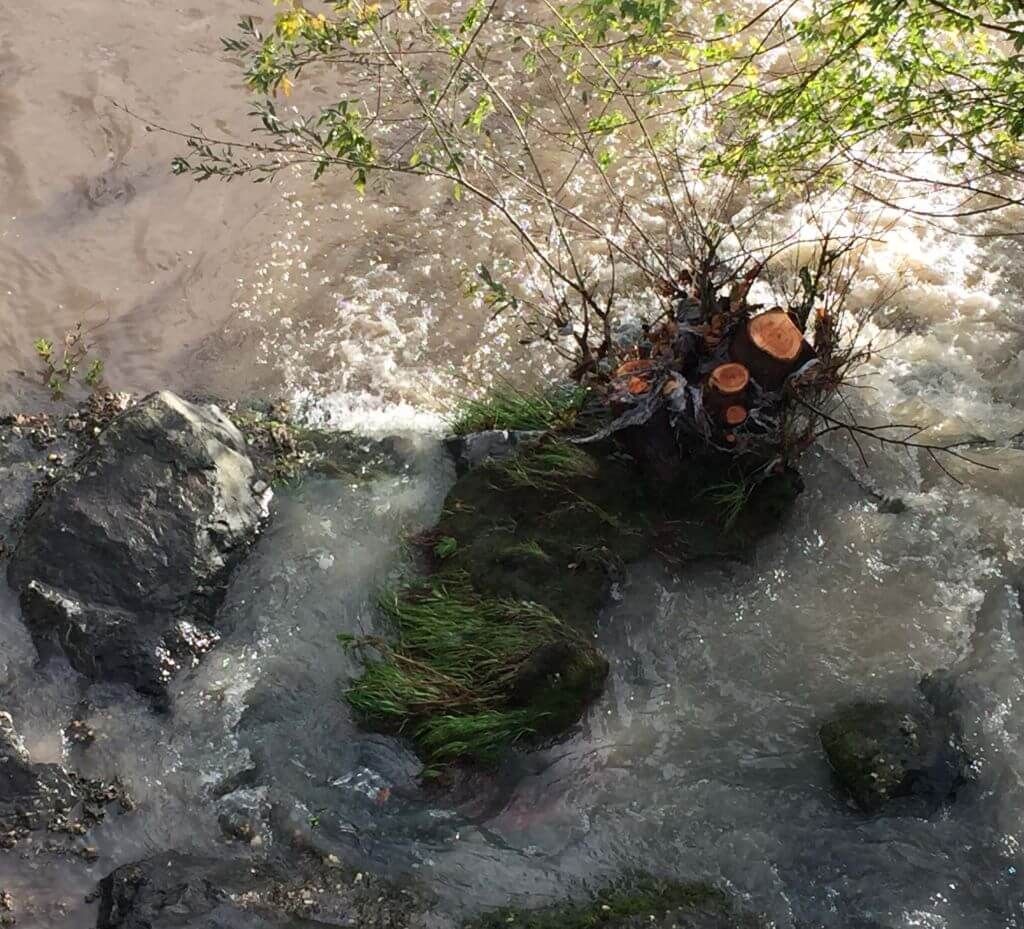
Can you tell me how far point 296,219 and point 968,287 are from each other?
4994 mm

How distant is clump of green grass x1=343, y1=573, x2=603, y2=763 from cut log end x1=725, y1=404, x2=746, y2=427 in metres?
1.42

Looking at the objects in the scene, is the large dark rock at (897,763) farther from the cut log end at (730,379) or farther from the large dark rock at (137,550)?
the large dark rock at (137,550)

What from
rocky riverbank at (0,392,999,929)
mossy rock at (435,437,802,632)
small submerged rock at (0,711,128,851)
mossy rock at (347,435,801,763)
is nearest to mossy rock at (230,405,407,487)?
rocky riverbank at (0,392,999,929)

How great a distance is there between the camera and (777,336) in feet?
15.5

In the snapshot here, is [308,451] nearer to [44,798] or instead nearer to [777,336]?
[44,798]

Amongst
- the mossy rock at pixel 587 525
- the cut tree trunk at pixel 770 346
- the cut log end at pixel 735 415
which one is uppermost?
the cut tree trunk at pixel 770 346

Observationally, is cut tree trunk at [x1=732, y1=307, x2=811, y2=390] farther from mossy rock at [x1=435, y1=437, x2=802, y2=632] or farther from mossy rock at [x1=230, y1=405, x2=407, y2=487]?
mossy rock at [x1=230, y1=405, x2=407, y2=487]

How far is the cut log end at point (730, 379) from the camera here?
4734 mm

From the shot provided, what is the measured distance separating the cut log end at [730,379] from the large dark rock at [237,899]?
2.93 m

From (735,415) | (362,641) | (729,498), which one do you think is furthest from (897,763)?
(362,641)

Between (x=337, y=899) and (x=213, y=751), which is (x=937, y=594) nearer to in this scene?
(x=337, y=899)

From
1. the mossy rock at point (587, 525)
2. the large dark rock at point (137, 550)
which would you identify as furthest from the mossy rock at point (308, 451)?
the mossy rock at point (587, 525)

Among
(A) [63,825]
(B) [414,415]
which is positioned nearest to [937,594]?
(B) [414,415]

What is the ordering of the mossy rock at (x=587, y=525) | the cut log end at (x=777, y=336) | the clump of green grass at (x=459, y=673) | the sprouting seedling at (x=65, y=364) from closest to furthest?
the clump of green grass at (x=459, y=673)
the cut log end at (x=777, y=336)
the mossy rock at (x=587, y=525)
the sprouting seedling at (x=65, y=364)
